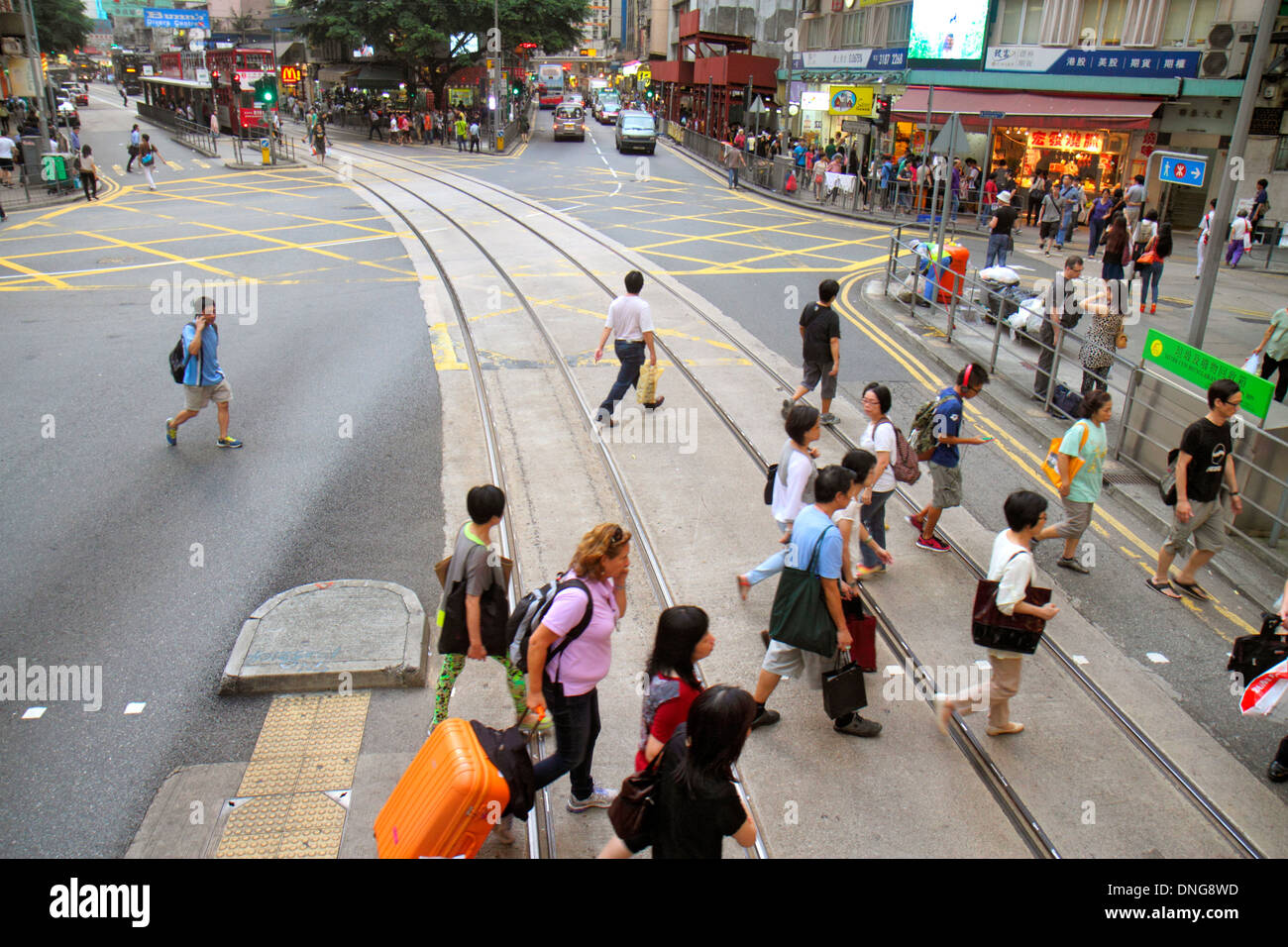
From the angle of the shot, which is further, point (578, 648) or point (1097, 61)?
point (1097, 61)

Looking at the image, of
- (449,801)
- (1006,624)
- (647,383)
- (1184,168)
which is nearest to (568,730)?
(449,801)

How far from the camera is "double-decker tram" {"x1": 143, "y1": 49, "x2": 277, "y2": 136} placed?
40000mm

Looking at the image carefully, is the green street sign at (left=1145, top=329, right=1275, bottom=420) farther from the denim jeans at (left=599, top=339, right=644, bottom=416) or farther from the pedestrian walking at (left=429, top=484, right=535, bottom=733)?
the pedestrian walking at (left=429, top=484, right=535, bottom=733)

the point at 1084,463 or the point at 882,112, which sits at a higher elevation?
the point at 882,112

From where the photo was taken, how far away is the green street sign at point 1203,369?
7.27m

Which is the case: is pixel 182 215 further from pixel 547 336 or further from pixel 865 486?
pixel 865 486

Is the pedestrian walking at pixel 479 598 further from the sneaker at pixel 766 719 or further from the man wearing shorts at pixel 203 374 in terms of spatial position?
the man wearing shorts at pixel 203 374

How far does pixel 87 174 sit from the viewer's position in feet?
84.3

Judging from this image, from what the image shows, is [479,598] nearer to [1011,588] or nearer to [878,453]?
[1011,588]

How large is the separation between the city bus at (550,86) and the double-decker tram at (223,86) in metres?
27.4

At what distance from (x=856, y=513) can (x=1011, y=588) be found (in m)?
1.43

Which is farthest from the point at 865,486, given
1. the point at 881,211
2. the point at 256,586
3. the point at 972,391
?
the point at 881,211

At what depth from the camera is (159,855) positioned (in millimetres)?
4160

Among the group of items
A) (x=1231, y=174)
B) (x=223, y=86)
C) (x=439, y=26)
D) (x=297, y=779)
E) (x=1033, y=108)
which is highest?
(x=439, y=26)
